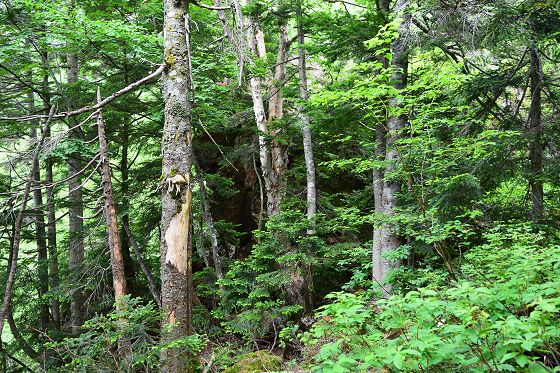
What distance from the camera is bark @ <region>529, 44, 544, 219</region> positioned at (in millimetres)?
6633

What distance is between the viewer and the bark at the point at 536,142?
6.63 metres

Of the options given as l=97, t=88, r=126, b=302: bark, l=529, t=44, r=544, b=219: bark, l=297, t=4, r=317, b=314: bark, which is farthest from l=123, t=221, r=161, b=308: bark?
l=529, t=44, r=544, b=219: bark

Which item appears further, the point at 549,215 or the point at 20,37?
the point at 20,37

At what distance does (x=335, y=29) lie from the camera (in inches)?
292

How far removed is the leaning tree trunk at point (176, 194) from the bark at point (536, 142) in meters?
5.61

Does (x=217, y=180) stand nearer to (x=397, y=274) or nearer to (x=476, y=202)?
(x=397, y=274)

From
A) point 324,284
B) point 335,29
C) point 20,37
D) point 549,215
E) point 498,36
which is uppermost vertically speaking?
point 20,37

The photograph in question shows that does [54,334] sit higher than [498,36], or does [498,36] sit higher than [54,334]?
[498,36]

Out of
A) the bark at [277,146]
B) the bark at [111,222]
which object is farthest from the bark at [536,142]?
the bark at [111,222]

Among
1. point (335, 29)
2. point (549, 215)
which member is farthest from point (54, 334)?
point (549, 215)

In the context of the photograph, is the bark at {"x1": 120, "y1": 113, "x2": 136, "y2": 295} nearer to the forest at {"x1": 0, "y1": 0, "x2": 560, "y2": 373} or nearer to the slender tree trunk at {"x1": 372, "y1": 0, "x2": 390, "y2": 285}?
the forest at {"x1": 0, "y1": 0, "x2": 560, "y2": 373}

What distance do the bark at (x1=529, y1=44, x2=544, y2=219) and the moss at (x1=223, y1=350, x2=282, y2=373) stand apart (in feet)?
16.2

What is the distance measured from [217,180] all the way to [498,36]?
6879 millimetres

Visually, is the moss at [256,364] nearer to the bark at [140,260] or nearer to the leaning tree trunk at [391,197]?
the leaning tree trunk at [391,197]
